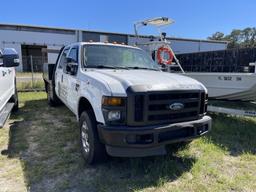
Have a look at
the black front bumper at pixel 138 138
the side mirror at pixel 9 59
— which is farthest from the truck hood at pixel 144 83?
the side mirror at pixel 9 59

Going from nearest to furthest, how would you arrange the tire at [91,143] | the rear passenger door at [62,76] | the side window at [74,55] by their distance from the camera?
1. the tire at [91,143]
2. the side window at [74,55]
3. the rear passenger door at [62,76]

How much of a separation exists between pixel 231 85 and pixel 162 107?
326 centimetres

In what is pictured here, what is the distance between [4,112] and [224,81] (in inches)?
202

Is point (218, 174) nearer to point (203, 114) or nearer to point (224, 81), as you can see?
point (203, 114)

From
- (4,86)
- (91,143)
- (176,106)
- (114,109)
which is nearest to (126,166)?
(91,143)

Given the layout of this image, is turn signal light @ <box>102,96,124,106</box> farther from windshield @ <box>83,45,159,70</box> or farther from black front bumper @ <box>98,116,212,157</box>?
windshield @ <box>83,45,159,70</box>

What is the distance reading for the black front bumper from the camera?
329cm

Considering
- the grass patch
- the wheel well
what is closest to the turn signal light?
the wheel well

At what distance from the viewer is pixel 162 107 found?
352 cm

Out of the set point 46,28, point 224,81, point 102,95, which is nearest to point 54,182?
point 102,95

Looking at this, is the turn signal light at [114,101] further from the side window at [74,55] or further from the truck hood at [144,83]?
the side window at [74,55]

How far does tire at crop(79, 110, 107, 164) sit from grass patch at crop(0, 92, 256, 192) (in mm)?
Answer: 188

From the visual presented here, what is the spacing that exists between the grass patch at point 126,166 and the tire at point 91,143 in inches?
7.4

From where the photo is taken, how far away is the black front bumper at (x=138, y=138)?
10.8 feet
